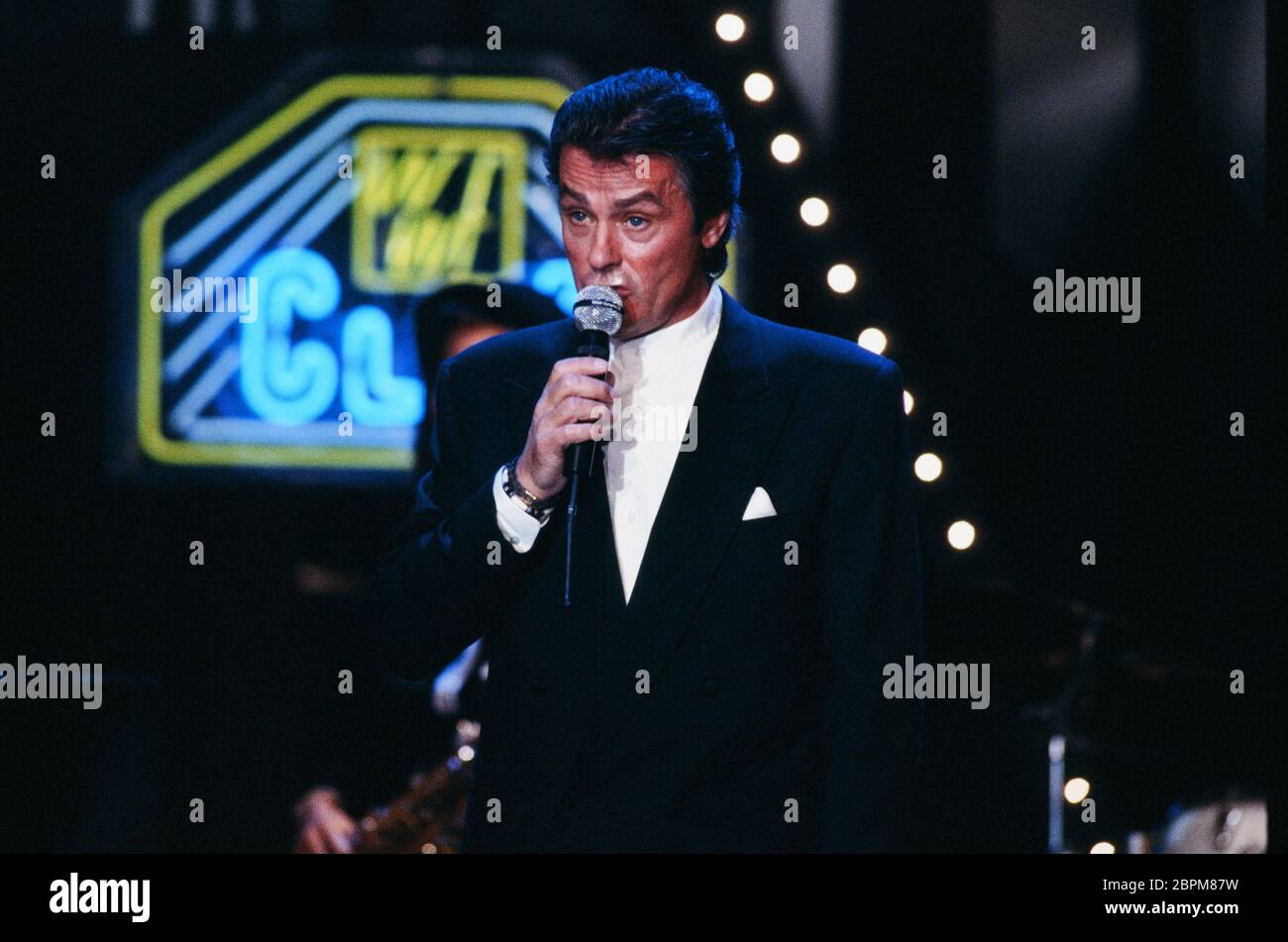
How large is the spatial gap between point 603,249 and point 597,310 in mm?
110

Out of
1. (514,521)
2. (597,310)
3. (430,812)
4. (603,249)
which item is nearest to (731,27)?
(603,249)

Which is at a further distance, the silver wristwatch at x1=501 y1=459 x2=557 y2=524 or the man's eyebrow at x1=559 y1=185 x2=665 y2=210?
the man's eyebrow at x1=559 y1=185 x2=665 y2=210

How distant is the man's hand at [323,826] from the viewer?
3072 mm

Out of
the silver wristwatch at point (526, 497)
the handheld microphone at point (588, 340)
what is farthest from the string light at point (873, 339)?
the silver wristwatch at point (526, 497)

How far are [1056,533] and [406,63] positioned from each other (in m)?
1.86

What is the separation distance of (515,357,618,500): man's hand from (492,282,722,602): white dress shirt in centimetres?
20

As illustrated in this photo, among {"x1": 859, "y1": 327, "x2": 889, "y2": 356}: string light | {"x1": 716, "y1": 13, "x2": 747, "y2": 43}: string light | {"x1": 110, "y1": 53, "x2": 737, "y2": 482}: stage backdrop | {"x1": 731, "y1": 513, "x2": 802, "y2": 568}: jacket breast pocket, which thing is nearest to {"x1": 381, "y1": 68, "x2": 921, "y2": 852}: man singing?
{"x1": 731, "y1": 513, "x2": 802, "y2": 568}: jacket breast pocket

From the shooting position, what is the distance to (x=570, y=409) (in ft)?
5.57

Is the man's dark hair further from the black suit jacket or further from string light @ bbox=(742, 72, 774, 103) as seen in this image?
string light @ bbox=(742, 72, 774, 103)

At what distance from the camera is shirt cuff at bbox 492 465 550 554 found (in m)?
1.80

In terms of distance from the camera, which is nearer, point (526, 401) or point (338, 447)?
point (526, 401)
